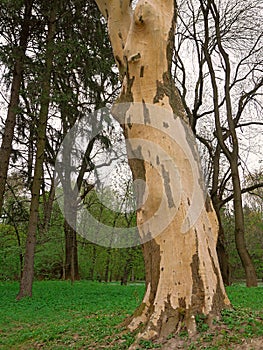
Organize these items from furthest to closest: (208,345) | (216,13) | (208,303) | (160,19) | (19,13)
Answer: (216,13) < (19,13) < (160,19) < (208,303) < (208,345)

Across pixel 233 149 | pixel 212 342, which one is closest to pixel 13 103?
pixel 233 149

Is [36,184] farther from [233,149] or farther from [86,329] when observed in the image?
[233,149]

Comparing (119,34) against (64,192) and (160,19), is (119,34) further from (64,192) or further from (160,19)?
(64,192)

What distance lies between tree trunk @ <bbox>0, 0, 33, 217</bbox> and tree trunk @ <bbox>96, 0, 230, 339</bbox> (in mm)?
6433

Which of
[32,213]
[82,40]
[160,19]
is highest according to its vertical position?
[82,40]

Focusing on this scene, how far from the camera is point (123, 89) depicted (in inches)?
215

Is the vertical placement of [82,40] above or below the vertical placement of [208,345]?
above

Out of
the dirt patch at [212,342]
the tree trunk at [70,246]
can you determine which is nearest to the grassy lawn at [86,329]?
the dirt patch at [212,342]

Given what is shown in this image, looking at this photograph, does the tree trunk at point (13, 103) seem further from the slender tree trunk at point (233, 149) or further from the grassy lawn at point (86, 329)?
the slender tree trunk at point (233, 149)

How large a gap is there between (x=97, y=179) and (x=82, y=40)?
22.6 feet

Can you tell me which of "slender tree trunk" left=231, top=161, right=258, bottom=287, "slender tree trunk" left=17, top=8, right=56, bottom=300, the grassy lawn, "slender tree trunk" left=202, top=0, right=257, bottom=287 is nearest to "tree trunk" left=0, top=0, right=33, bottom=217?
"slender tree trunk" left=17, top=8, right=56, bottom=300

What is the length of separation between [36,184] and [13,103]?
2.43 meters

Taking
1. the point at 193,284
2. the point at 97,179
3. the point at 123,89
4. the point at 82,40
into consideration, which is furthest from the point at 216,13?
the point at 193,284

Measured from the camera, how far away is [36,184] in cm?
1100
